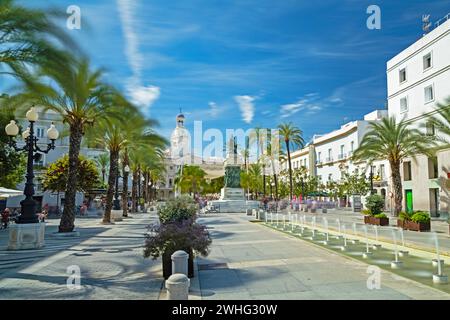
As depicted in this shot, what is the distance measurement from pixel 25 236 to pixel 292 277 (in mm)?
9978

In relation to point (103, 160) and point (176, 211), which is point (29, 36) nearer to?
point (176, 211)

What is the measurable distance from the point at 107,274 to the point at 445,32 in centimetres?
3158

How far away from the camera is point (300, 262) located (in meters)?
9.98

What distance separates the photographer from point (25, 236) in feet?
43.4

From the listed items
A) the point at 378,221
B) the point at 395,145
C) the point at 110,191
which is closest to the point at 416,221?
the point at 378,221

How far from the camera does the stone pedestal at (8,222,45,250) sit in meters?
13.0

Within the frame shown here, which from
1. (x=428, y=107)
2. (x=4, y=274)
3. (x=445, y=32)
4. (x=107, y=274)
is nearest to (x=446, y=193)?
(x=428, y=107)

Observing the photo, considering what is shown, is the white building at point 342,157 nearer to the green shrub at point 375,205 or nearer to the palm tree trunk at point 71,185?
the green shrub at point 375,205

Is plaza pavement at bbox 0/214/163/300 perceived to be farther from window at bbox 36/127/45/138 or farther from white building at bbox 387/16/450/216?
window at bbox 36/127/45/138

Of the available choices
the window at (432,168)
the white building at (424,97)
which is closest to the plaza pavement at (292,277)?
the white building at (424,97)

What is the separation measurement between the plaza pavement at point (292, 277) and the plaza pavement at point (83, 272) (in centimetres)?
135

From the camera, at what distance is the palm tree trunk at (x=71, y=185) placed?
18000mm

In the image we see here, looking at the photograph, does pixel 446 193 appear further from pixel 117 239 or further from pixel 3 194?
pixel 3 194

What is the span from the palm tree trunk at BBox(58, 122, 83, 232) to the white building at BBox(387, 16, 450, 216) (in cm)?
2590
